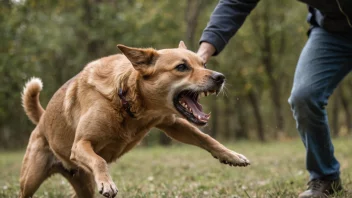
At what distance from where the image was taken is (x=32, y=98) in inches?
229

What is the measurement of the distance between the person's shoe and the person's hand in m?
1.70

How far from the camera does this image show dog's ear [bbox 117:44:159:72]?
4.34 m

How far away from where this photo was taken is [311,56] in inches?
194

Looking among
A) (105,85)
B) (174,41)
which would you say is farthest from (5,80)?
(105,85)

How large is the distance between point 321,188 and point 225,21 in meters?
1.99

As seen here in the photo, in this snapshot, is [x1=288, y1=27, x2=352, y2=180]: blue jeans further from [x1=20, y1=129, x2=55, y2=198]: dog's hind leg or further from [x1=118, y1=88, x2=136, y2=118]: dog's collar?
[x1=20, y1=129, x2=55, y2=198]: dog's hind leg

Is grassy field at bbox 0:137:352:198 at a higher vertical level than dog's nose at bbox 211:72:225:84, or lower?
lower

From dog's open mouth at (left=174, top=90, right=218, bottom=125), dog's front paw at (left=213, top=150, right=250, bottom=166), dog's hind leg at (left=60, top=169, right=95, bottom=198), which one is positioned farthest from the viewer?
dog's hind leg at (left=60, top=169, right=95, bottom=198)

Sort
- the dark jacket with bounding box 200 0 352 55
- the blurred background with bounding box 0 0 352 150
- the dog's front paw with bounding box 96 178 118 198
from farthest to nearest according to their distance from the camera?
the blurred background with bounding box 0 0 352 150 → the dark jacket with bounding box 200 0 352 55 → the dog's front paw with bounding box 96 178 118 198

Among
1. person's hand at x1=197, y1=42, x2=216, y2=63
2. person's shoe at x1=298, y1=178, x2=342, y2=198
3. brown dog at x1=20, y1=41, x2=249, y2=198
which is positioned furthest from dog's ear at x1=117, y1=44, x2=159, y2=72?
person's shoe at x1=298, y1=178, x2=342, y2=198

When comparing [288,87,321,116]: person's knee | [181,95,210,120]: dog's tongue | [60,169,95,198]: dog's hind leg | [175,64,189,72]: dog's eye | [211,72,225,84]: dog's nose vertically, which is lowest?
[60,169,95,198]: dog's hind leg

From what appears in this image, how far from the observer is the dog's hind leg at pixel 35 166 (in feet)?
17.5

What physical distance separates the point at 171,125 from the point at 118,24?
1652 centimetres

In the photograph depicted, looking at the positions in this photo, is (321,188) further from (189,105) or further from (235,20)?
(235,20)
